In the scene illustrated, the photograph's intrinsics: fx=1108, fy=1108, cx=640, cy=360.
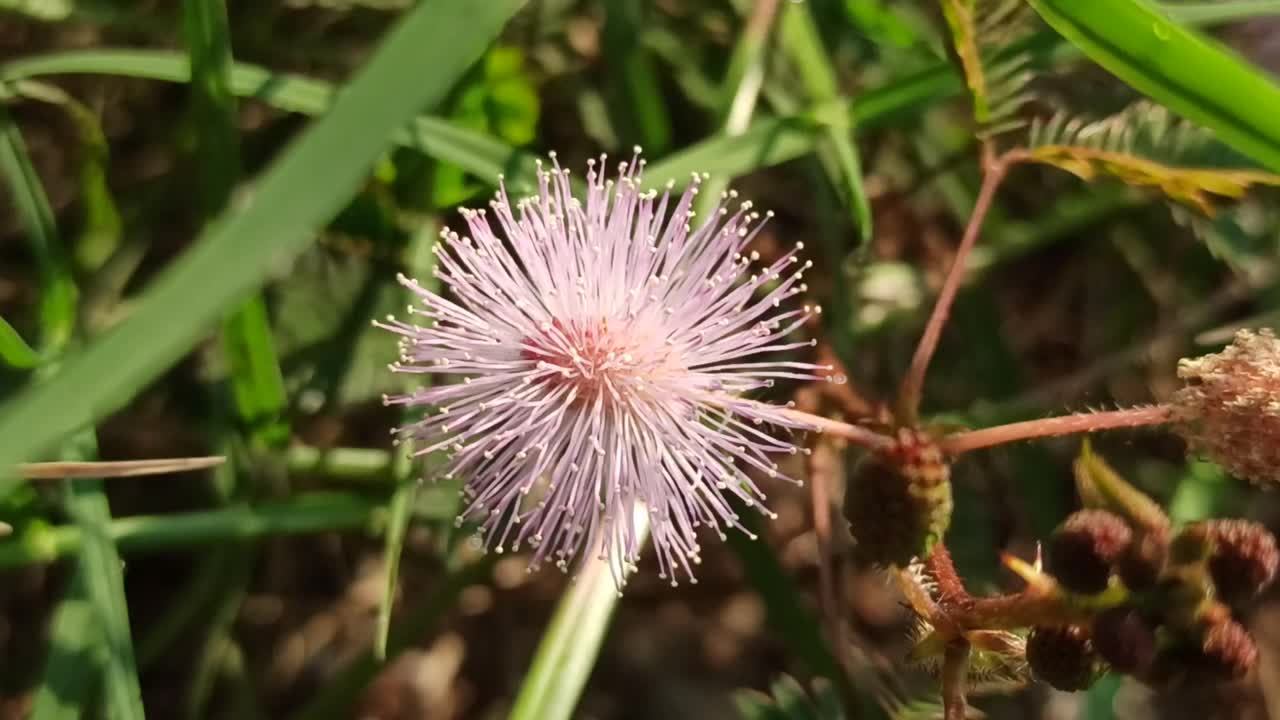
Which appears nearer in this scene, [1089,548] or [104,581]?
[1089,548]

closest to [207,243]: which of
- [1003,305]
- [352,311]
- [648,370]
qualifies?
[648,370]

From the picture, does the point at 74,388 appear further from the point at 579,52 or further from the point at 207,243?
the point at 579,52

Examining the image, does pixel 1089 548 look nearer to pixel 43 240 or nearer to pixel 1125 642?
pixel 1125 642

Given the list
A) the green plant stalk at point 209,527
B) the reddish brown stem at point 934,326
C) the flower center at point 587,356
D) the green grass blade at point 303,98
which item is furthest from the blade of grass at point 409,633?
the reddish brown stem at point 934,326

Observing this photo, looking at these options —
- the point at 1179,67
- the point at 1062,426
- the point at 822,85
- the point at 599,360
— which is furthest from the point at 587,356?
the point at 1179,67

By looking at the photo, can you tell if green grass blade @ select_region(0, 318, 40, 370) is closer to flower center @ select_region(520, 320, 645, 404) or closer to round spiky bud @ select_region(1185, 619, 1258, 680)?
flower center @ select_region(520, 320, 645, 404)

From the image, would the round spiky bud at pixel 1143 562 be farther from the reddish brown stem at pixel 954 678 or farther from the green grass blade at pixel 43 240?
the green grass blade at pixel 43 240

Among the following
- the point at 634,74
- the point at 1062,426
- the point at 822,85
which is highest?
the point at 634,74
